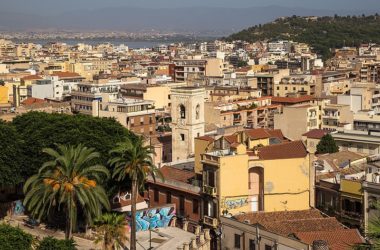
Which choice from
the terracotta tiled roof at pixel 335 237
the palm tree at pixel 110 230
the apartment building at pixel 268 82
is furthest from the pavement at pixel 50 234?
the apartment building at pixel 268 82

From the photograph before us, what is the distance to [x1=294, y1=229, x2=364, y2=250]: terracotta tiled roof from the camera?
28.4m

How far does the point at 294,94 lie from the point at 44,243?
62651 millimetres

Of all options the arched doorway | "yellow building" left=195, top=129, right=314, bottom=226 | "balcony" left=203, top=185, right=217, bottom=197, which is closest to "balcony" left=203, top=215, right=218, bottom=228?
"yellow building" left=195, top=129, right=314, bottom=226

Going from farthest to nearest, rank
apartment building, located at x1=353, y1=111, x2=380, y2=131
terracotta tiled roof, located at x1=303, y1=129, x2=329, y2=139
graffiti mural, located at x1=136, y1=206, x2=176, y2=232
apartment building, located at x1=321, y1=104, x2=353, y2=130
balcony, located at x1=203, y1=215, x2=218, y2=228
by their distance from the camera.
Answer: apartment building, located at x1=321, y1=104, x2=353, y2=130, apartment building, located at x1=353, y1=111, x2=380, y2=131, terracotta tiled roof, located at x1=303, y1=129, x2=329, y2=139, graffiti mural, located at x1=136, y1=206, x2=176, y2=232, balcony, located at x1=203, y1=215, x2=218, y2=228

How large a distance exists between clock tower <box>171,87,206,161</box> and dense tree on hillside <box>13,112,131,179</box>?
948 centimetres

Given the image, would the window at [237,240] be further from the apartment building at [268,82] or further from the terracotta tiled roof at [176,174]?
the apartment building at [268,82]

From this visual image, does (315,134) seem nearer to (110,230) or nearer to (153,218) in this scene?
(153,218)

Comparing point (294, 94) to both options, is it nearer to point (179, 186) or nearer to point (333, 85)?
point (333, 85)

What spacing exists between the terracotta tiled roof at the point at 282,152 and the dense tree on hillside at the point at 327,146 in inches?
568

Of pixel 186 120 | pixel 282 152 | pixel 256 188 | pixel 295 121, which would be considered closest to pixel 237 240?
pixel 256 188

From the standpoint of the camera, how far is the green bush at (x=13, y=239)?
2744 cm

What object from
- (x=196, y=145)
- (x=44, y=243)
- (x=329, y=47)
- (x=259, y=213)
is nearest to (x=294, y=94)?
(x=196, y=145)

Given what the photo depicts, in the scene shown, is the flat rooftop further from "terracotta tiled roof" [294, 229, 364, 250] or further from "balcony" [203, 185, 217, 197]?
"terracotta tiled roof" [294, 229, 364, 250]

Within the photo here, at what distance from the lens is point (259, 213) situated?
33.2 metres
